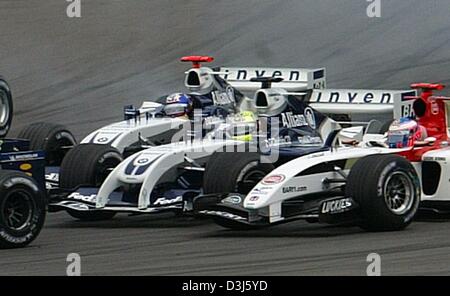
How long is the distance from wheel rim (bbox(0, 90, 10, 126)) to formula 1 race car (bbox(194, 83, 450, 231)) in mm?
1737

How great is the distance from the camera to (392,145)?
13.5 m

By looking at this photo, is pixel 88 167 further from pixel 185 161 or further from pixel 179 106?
pixel 179 106

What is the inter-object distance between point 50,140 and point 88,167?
1.33 metres

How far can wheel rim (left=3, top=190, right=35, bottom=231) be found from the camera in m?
11.9

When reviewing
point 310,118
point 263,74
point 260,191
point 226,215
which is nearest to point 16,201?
point 226,215

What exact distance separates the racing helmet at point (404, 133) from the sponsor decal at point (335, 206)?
1.25m

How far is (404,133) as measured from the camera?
13508mm

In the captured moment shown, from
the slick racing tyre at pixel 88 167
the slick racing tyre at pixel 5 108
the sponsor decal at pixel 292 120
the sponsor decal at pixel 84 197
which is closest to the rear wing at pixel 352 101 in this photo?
the sponsor decal at pixel 292 120

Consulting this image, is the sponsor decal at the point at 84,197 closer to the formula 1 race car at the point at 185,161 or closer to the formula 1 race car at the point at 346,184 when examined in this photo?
the formula 1 race car at the point at 185,161

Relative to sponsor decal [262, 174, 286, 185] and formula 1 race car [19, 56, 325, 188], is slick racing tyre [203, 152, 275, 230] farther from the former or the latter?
formula 1 race car [19, 56, 325, 188]
